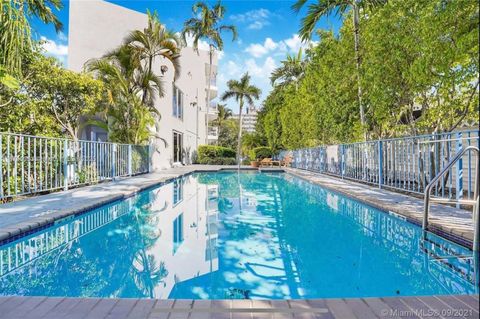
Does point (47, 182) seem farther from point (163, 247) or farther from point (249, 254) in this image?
point (249, 254)

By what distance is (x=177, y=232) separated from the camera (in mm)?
5383

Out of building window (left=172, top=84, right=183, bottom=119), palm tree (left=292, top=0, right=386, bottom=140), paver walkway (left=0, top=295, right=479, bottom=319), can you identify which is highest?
palm tree (left=292, top=0, right=386, bottom=140)

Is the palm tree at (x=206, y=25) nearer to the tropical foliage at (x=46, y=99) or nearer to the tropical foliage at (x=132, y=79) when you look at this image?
the tropical foliage at (x=132, y=79)

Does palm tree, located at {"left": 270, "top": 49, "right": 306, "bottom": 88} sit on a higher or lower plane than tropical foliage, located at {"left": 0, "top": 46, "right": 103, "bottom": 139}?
higher

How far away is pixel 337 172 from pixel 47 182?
9.95 metres

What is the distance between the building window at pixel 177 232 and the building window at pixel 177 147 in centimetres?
1497

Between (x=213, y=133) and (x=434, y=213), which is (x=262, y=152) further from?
(x=434, y=213)

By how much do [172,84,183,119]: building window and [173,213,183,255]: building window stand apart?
15.1 meters

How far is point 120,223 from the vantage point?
5879mm

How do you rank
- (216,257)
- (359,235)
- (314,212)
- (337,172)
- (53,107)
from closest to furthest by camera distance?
1. (216,257)
2. (359,235)
3. (314,212)
4. (53,107)
5. (337,172)

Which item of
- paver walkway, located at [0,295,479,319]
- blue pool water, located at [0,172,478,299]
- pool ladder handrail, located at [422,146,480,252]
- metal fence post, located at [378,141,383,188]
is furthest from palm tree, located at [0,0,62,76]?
metal fence post, located at [378,141,383,188]

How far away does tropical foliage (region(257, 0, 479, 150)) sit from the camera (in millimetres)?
4336

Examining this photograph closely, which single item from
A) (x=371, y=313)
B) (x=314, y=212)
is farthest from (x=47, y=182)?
(x=371, y=313)

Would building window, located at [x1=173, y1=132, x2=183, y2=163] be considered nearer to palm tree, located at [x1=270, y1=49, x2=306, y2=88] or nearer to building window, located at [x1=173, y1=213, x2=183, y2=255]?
palm tree, located at [x1=270, y1=49, x2=306, y2=88]
